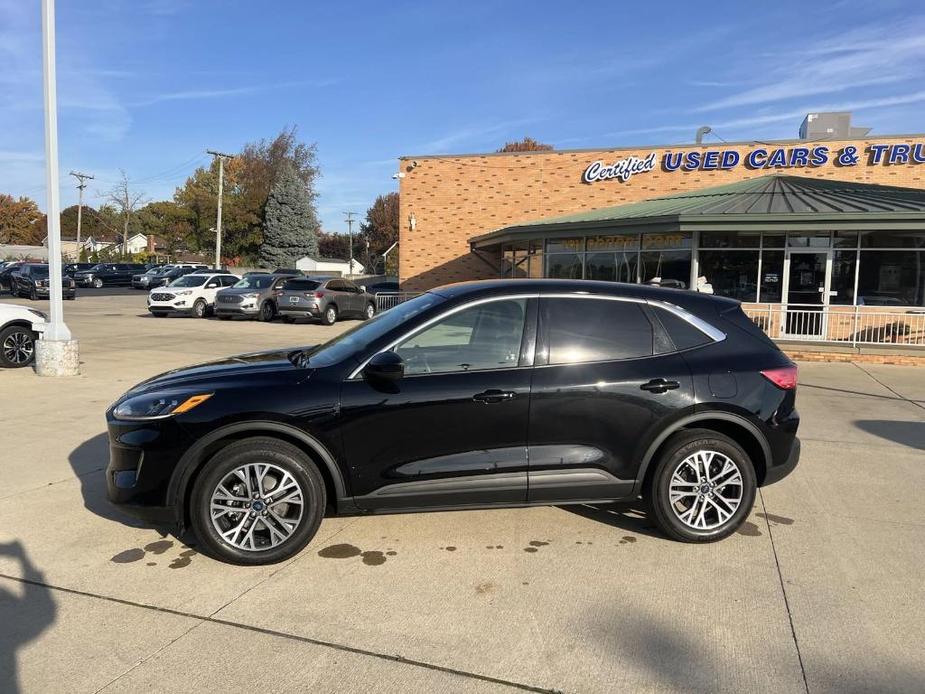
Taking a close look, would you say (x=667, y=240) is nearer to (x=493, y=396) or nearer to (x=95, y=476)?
(x=493, y=396)

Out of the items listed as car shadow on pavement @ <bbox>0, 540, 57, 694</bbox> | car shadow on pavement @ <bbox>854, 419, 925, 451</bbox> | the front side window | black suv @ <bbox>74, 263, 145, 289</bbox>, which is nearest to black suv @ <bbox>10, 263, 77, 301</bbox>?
black suv @ <bbox>74, 263, 145, 289</bbox>

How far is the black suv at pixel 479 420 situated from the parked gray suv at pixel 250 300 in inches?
705

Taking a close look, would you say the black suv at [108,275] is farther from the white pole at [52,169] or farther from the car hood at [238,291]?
the white pole at [52,169]

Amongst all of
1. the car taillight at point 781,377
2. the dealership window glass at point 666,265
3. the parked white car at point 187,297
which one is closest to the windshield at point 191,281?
the parked white car at point 187,297

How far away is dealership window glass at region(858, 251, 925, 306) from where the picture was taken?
17359 millimetres

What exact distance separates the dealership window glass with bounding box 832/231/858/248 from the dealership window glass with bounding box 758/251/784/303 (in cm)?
133

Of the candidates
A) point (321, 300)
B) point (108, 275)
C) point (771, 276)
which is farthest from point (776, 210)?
point (108, 275)

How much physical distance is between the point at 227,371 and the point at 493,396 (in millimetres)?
1670

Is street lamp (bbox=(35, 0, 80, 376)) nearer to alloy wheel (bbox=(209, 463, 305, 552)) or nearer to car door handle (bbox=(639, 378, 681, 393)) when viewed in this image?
alloy wheel (bbox=(209, 463, 305, 552))

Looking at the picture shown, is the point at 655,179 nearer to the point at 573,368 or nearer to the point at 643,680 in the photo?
the point at 573,368

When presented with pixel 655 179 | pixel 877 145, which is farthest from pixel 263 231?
pixel 877 145

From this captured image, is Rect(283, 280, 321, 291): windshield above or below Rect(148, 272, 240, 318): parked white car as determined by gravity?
above

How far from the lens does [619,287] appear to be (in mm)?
4422

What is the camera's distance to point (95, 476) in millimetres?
5359
